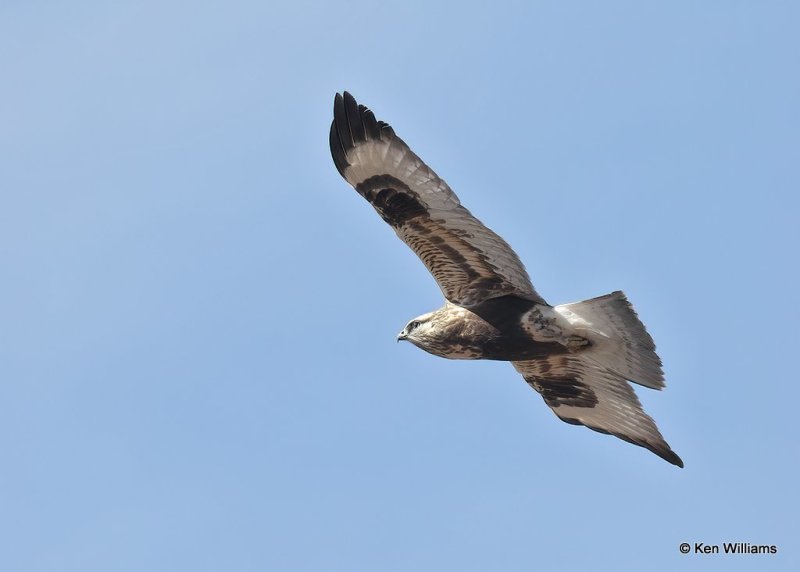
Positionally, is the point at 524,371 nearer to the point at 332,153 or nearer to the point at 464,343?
the point at 464,343

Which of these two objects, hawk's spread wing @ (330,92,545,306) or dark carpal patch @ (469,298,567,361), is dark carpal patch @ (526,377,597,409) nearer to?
dark carpal patch @ (469,298,567,361)

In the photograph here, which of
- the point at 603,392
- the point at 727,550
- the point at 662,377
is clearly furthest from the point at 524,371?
the point at 727,550

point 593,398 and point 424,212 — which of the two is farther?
point 593,398

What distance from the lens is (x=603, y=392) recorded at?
47.2ft

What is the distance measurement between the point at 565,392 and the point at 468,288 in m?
1.85

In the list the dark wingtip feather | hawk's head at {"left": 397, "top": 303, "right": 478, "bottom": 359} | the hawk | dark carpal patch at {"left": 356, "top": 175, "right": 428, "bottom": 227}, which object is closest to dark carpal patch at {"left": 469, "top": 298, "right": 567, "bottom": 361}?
the hawk

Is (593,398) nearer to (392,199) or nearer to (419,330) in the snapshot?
(419,330)

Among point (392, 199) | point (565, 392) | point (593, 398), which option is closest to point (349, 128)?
point (392, 199)

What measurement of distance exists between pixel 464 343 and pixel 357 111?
2.50 metres

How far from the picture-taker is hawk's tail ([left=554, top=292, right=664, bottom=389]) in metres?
13.1

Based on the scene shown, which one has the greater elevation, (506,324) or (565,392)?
(506,324)

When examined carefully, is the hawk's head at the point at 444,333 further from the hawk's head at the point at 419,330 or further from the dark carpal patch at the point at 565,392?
the dark carpal patch at the point at 565,392

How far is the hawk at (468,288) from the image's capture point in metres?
13.2

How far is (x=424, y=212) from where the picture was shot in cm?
1338
